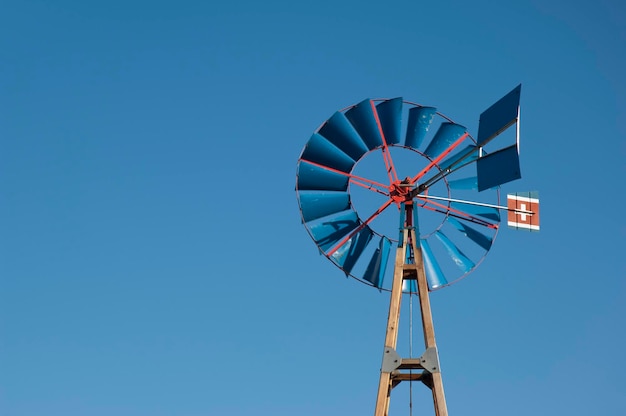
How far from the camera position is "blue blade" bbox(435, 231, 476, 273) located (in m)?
15.6

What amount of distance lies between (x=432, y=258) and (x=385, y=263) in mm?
821

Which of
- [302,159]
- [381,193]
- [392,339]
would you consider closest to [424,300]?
[392,339]

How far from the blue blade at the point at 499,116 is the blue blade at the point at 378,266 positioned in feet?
8.02

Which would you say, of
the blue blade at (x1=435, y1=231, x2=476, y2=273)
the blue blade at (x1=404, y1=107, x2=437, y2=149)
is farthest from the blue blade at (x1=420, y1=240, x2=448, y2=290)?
the blue blade at (x1=404, y1=107, x2=437, y2=149)

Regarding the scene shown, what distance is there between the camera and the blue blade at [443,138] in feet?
52.6

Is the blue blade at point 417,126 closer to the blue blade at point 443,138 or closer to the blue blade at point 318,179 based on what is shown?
the blue blade at point 443,138

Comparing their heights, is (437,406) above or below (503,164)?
below

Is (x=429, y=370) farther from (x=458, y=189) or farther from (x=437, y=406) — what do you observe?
(x=458, y=189)

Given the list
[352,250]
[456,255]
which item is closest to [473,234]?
[456,255]

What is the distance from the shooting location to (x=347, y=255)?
15492 mm

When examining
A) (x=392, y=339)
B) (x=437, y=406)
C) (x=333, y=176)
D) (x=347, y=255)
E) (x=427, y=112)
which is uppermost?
(x=427, y=112)

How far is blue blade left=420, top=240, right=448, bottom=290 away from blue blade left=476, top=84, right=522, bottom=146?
2.21m

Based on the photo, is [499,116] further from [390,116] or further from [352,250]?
[352,250]

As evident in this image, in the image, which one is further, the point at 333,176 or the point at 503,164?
the point at 333,176
